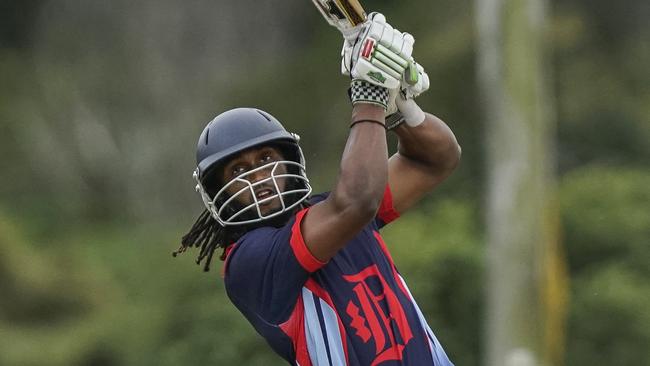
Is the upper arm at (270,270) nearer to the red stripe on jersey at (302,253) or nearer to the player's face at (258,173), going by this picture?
the red stripe on jersey at (302,253)

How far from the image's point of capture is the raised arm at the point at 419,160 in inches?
223

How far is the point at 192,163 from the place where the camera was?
18.2 meters

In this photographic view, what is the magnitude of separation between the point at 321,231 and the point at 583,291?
23.5 ft

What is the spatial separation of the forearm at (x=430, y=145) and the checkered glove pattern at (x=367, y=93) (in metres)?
0.55

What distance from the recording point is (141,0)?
1934 cm

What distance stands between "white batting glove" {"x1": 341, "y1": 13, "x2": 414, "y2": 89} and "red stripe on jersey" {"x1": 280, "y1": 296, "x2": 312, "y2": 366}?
2.63ft

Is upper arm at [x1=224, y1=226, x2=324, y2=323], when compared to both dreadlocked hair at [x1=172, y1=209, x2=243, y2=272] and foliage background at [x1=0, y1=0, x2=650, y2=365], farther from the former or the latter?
foliage background at [x1=0, y1=0, x2=650, y2=365]

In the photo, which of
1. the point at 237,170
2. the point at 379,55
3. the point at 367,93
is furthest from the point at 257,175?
the point at 379,55

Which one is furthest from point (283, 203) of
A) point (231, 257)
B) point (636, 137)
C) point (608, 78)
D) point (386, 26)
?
point (608, 78)

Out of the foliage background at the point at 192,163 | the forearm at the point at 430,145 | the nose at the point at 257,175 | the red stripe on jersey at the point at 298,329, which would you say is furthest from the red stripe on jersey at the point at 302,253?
the foliage background at the point at 192,163

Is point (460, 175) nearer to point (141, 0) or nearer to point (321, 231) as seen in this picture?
point (141, 0)

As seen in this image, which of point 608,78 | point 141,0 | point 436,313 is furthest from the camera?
point 141,0

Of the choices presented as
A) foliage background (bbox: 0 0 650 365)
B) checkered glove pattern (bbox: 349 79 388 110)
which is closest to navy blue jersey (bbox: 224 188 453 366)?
checkered glove pattern (bbox: 349 79 388 110)

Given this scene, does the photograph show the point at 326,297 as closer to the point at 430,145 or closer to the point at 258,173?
the point at 258,173
